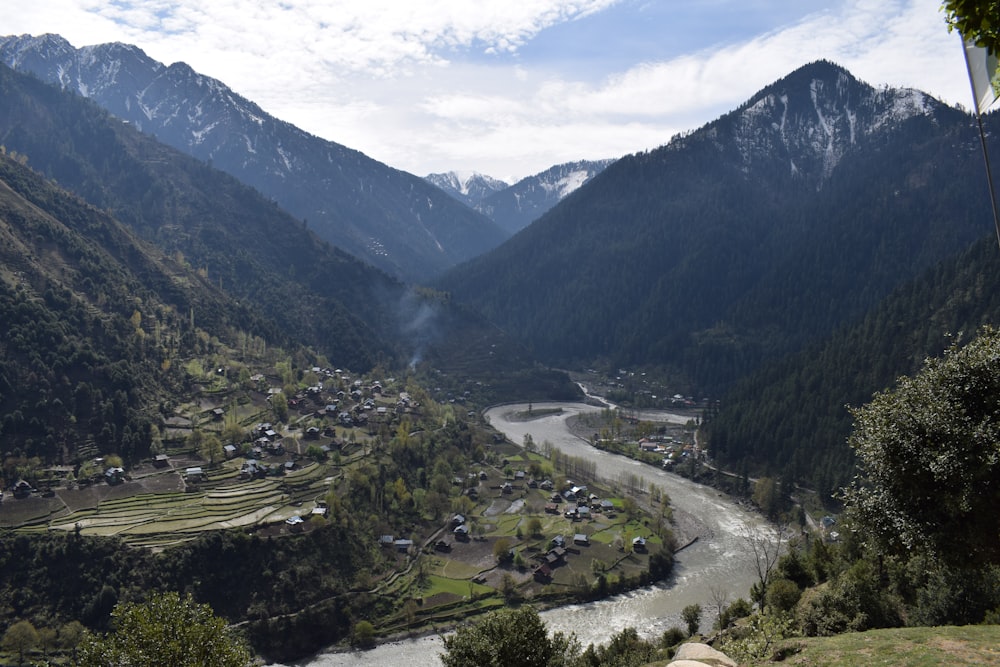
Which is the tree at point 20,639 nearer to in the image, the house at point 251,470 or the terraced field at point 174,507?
the terraced field at point 174,507

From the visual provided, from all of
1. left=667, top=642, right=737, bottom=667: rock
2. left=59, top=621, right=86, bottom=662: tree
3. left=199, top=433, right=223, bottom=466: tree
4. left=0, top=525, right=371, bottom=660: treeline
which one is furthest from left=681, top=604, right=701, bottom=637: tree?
left=199, top=433, right=223, bottom=466: tree

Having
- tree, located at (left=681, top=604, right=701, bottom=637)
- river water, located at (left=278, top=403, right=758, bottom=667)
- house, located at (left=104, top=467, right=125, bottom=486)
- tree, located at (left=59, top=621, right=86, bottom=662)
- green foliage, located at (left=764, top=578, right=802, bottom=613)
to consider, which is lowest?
river water, located at (left=278, top=403, right=758, bottom=667)

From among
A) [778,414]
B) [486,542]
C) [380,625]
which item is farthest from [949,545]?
[778,414]

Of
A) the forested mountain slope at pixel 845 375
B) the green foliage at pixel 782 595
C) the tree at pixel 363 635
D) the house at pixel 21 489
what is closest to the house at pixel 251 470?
→ the house at pixel 21 489

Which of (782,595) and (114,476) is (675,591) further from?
(114,476)

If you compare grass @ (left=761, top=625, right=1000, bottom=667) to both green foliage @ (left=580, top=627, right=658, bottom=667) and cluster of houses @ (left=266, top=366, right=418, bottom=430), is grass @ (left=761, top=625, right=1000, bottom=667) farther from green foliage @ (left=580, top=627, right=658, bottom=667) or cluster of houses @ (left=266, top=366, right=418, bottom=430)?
cluster of houses @ (left=266, top=366, right=418, bottom=430)

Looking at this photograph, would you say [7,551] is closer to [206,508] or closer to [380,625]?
[206,508]
